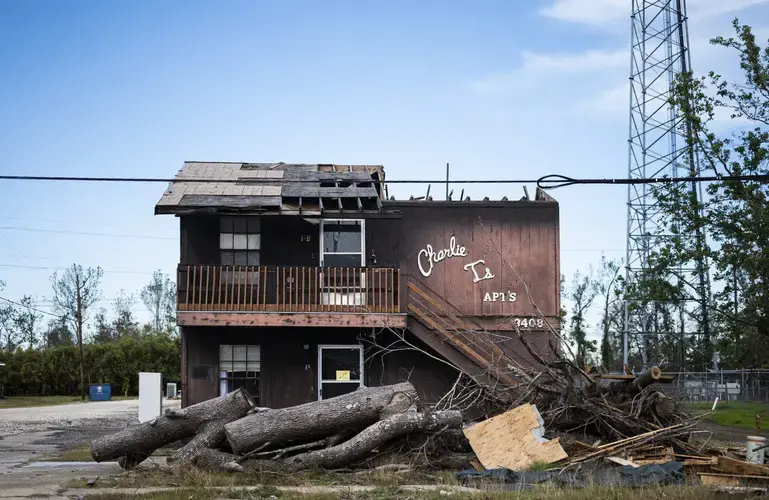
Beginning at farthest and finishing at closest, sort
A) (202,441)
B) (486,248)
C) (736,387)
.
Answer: (736,387) < (486,248) < (202,441)

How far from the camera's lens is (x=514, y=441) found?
14.6m

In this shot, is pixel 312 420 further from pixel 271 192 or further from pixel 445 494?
pixel 271 192

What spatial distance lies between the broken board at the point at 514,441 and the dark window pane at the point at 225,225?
9.18 m

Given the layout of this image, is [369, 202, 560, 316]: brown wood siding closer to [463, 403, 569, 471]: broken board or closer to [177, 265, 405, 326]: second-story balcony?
[177, 265, 405, 326]: second-story balcony

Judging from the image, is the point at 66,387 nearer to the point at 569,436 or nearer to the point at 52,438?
the point at 52,438

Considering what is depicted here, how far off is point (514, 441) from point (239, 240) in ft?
32.3

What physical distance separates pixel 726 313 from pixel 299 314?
49.5ft

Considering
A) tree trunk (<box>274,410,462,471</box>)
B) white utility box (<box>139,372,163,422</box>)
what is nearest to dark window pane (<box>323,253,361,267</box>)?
white utility box (<box>139,372,163,422</box>)

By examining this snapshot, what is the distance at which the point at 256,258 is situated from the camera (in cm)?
2184

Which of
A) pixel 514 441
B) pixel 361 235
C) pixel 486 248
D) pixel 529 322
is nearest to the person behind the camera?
pixel 514 441

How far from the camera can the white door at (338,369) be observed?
21562 mm

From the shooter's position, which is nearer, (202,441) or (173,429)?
(202,441)

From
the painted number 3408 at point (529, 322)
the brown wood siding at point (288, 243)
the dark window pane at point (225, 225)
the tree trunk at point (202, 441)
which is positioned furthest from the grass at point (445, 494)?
the dark window pane at point (225, 225)

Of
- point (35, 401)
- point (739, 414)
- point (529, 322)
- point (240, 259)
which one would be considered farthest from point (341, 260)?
point (35, 401)
